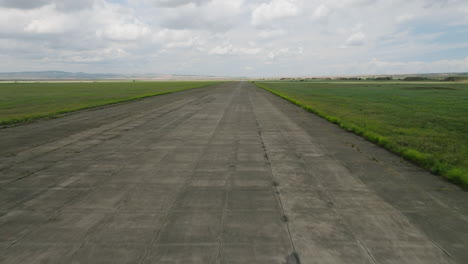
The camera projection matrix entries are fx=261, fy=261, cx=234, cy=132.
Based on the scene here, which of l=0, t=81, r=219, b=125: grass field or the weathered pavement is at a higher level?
l=0, t=81, r=219, b=125: grass field

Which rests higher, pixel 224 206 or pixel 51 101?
pixel 51 101

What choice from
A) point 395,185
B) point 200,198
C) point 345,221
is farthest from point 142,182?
point 395,185

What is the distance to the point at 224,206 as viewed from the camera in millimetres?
5809

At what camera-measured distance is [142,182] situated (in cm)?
723

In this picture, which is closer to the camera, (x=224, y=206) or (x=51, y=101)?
(x=224, y=206)

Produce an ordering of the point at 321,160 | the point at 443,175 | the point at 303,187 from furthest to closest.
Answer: the point at 321,160, the point at 443,175, the point at 303,187

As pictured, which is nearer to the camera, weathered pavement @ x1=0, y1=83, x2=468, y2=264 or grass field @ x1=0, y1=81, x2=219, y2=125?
weathered pavement @ x1=0, y1=83, x2=468, y2=264

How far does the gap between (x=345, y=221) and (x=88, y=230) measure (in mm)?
4971

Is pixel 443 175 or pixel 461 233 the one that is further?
pixel 443 175

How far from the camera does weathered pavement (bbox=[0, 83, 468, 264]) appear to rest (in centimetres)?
429

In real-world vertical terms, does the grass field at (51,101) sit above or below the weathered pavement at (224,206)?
above

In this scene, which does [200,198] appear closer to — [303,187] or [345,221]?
[303,187]

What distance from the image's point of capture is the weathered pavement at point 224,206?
4.29 m

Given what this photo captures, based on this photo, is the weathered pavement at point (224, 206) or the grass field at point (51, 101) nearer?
the weathered pavement at point (224, 206)
